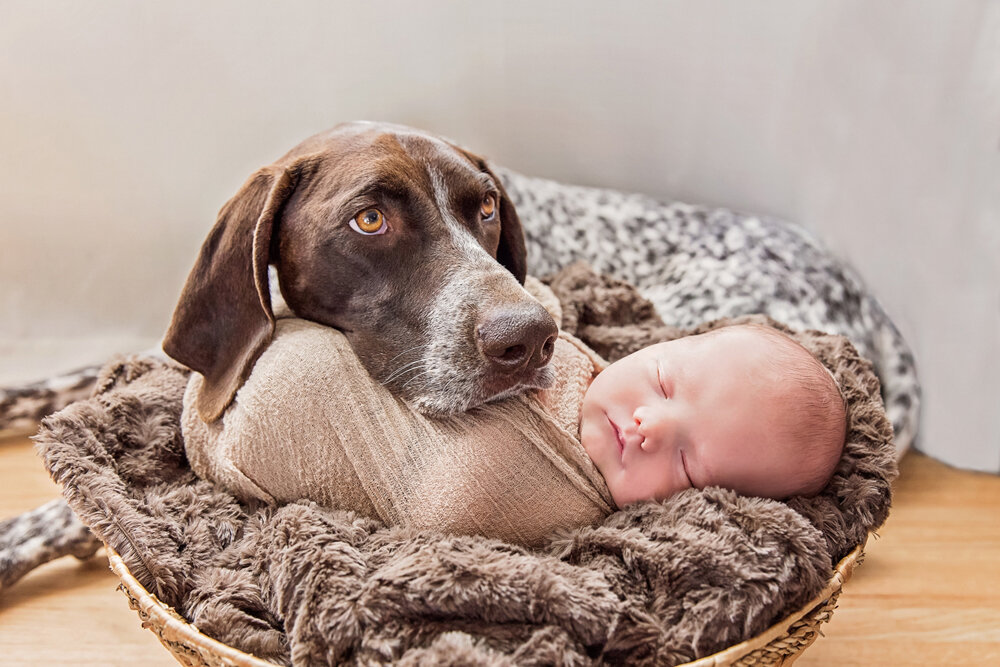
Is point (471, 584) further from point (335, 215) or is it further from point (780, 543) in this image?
point (335, 215)

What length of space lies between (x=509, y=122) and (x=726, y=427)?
213 cm

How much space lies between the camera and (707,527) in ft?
5.09

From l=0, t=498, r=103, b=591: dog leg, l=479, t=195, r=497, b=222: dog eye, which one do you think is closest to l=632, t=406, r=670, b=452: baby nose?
l=479, t=195, r=497, b=222: dog eye

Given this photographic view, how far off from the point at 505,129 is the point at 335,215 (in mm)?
1968

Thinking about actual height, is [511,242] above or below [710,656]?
above

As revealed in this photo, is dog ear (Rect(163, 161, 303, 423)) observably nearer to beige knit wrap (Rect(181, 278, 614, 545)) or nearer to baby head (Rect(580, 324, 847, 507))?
beige knit wrap (Rect(181, 278, 614, 545))

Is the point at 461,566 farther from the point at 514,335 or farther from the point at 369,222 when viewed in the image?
the point at 369,222

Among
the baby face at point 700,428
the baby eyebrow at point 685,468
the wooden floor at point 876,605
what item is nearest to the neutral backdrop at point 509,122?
the wooden floor at point 876,605

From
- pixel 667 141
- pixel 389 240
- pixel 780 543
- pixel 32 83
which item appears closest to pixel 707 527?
pixel 780 543

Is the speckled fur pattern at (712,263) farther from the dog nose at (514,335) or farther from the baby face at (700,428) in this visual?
the dog nose at (514,335)

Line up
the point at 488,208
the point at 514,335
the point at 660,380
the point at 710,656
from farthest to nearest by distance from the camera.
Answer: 1. the point at 488,208
2. the point at 660,380
3. the point at 514,335
4. the point at 710,656

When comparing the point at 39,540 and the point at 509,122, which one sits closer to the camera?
the point at 39,540

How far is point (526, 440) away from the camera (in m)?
1.66

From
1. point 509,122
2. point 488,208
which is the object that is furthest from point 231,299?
point 509,122
